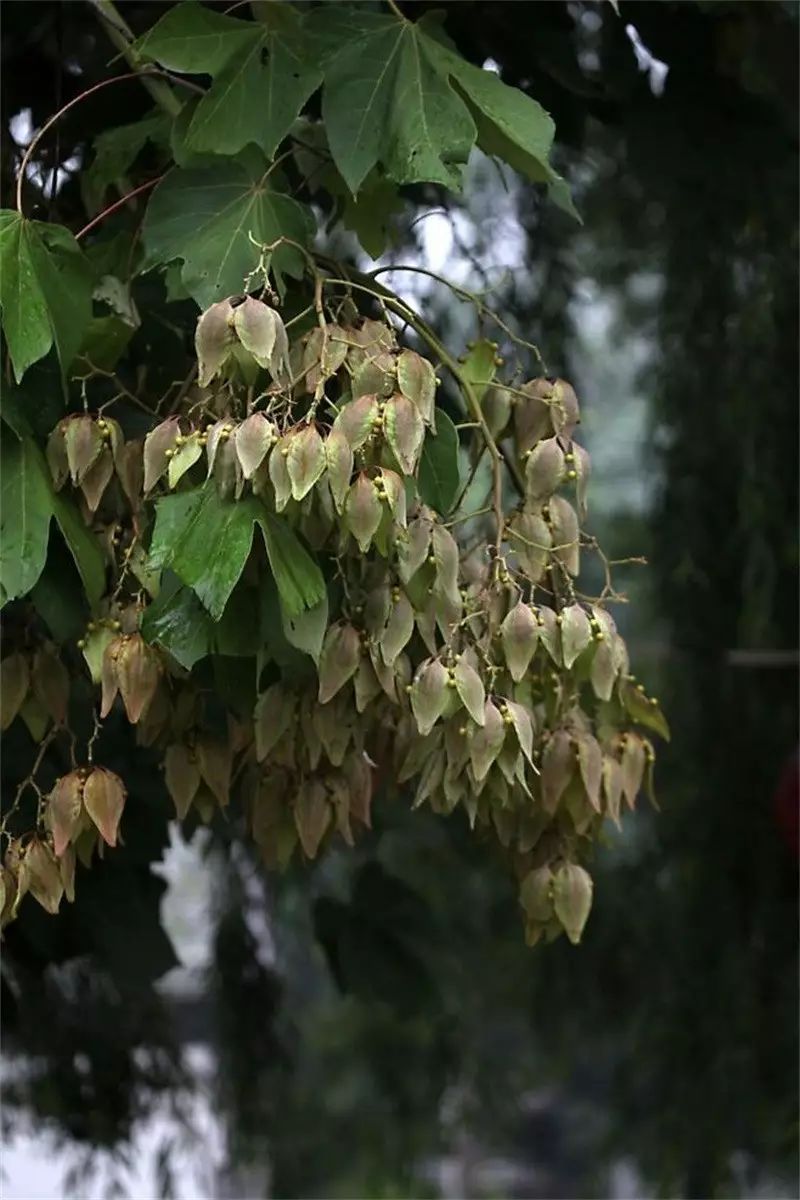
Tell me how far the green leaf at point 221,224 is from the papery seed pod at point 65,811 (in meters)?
0.28

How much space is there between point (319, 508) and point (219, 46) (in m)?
0.33

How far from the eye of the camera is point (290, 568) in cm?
85

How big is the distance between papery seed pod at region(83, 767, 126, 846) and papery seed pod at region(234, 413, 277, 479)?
215mm

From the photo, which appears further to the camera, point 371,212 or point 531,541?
point 371,212

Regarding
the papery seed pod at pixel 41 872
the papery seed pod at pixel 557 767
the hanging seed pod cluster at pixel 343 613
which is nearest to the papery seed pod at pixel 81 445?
the hanging seed pod cluster at pixel 343 613

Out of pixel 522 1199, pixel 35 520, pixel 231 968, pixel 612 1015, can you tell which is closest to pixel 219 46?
pixel 35 520

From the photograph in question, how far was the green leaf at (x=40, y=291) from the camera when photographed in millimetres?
919

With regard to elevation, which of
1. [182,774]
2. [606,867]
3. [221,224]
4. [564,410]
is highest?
[221,224]

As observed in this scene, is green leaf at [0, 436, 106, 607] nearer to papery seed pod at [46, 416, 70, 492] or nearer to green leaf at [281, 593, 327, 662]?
papery seed pod at [46, 416, 70, 492]

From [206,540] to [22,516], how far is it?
15cm

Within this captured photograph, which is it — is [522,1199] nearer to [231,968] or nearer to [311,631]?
[231,968]

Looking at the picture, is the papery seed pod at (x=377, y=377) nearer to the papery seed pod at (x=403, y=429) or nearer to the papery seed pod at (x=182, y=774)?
the papery seed pod at (x=403, y=429)

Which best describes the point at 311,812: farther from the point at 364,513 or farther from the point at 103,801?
the point at 364,513

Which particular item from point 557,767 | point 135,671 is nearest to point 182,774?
point 135,671
